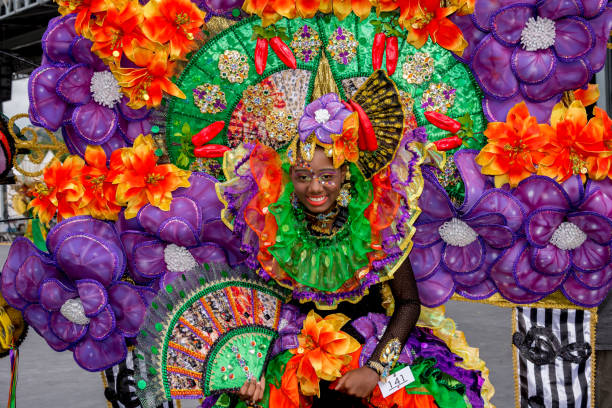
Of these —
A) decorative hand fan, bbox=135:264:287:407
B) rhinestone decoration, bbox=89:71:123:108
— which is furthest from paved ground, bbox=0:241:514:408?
rhinestone decoration, bbox=89:71:123:108

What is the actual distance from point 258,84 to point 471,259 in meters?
1.05

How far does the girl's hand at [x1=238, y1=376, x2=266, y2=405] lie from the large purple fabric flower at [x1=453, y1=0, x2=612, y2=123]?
1322mm

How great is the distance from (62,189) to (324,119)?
1.13 metres

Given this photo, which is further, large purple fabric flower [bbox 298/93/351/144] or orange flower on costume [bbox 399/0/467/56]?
orange flower on costume [bbox 399/0/467/56]

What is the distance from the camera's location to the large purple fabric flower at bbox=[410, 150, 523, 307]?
230 centimetres

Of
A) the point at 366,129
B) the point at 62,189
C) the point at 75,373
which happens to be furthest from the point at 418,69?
the point at 75,373

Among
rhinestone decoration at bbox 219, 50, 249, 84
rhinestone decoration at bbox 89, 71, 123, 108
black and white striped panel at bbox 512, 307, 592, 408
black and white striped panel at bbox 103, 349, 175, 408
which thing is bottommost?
black and white striped panel at bbox 103, 349, 175, 408

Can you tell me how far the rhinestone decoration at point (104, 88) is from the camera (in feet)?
7.97

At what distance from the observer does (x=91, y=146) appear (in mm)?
2473

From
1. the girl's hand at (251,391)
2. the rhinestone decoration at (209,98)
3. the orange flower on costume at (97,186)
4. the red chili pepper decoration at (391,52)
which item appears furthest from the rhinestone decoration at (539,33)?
the orange flower on costume at (97,186)

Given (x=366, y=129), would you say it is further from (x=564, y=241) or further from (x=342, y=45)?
(x=564, y=241)

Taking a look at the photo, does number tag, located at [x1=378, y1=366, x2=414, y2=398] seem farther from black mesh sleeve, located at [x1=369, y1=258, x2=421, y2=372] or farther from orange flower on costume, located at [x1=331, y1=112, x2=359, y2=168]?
orange flower on costume, located at [x1=331, y1=112, x2=359, y2=168]

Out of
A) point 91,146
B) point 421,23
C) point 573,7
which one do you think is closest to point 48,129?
point 91,146

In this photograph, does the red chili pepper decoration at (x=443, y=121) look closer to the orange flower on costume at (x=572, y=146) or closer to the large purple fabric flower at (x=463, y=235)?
the large purple fabric flower at (x=463, y=235)
